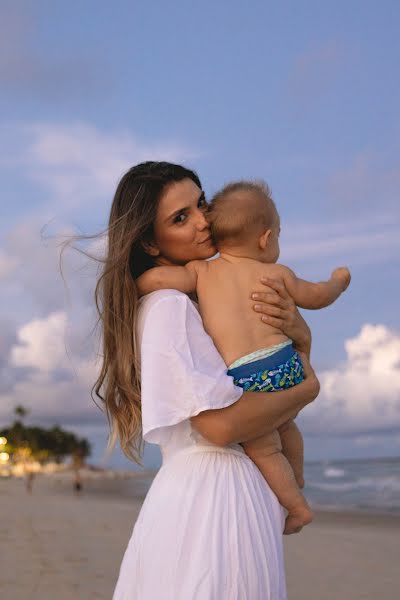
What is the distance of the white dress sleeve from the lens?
83.5 inches

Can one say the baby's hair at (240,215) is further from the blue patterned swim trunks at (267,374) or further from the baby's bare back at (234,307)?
the blue patterned swim trunks at (267,374)

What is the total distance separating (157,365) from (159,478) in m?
0.37

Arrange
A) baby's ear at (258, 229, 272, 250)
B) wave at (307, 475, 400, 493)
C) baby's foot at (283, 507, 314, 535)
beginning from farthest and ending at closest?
wave at (307, 475, 400, 493)
baby's ear at (258, 229, 272, 250)
baby's foot at (283, 507, 314, 535)

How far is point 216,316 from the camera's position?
90.5 inches

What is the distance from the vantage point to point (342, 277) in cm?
262

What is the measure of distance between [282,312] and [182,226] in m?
0.45

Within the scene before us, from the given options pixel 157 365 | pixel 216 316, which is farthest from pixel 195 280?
pixel 157 365

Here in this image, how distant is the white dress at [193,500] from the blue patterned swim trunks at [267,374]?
75 mm

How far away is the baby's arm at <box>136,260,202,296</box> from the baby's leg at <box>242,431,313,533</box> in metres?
0.53

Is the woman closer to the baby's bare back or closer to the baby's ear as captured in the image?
the baby's bare back

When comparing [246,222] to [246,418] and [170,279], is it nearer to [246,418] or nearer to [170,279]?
[170,279]

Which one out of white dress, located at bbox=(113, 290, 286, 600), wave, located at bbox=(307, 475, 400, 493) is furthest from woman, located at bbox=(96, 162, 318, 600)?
wave, located at bbox=(307, 475, 400, 493)

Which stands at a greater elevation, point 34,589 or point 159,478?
point 159,478

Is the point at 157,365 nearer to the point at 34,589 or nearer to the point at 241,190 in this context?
the point at 241,190
